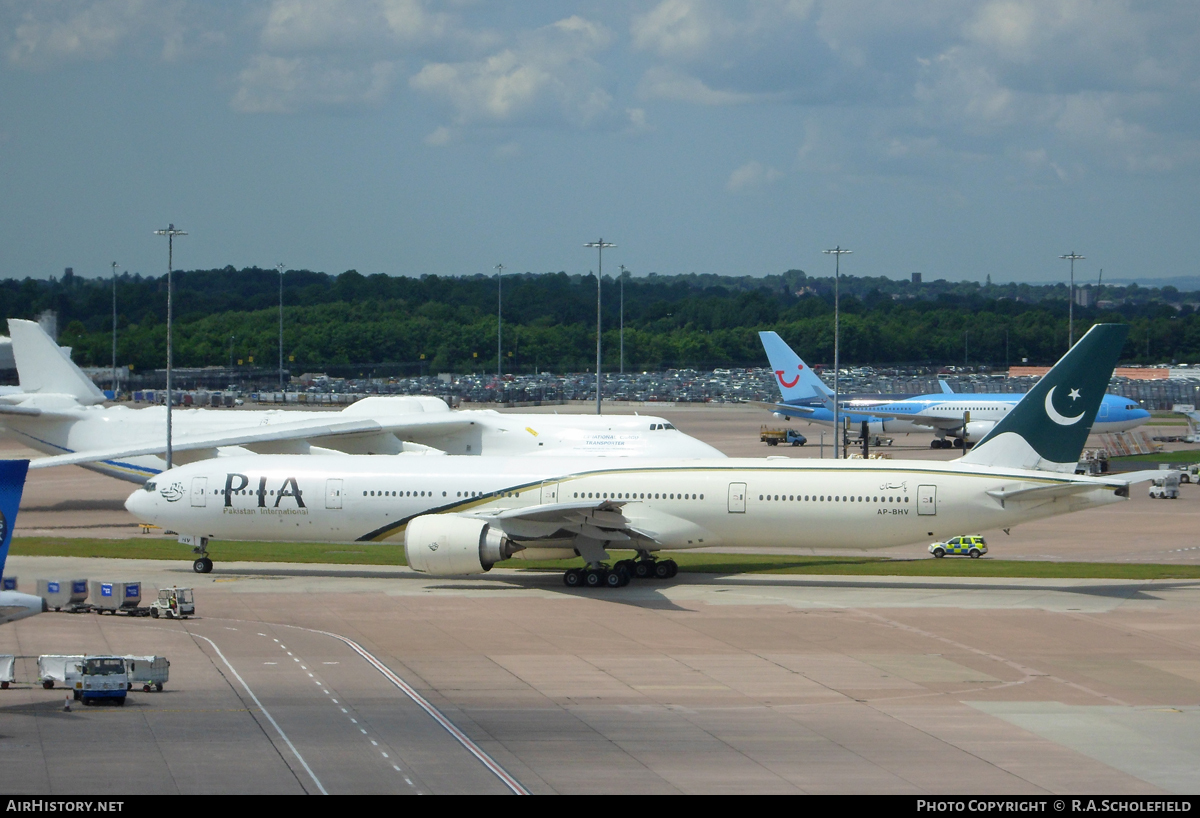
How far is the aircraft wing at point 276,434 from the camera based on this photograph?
174 ft

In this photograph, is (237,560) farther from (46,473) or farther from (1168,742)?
(46,473)

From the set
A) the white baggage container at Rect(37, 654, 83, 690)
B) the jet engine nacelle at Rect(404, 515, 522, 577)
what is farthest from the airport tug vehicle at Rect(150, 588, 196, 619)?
the white baggage container at Rect(37, 654, 83, 690)

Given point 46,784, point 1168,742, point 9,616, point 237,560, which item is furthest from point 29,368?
point 1168,742

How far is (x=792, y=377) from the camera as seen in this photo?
97.6m

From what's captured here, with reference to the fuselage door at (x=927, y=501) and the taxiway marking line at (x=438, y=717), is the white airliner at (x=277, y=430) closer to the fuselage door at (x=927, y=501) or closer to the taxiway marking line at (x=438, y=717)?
the fuselage door at (x=927, y=501)

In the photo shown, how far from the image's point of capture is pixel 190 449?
54.3m

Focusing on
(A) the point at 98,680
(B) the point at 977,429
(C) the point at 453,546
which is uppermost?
(B) the point at 977,429

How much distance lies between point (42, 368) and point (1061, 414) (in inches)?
1816

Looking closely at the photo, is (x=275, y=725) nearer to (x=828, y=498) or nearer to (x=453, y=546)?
(x=453, y=546)

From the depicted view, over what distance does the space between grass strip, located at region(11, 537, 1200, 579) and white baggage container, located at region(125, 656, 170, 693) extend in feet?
60.9

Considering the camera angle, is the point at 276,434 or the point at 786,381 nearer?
the point at 276,434

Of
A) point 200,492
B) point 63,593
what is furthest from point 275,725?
point 200,492

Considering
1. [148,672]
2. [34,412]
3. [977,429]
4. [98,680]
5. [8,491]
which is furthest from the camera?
[977,429]

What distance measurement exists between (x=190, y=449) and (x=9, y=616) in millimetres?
31810
